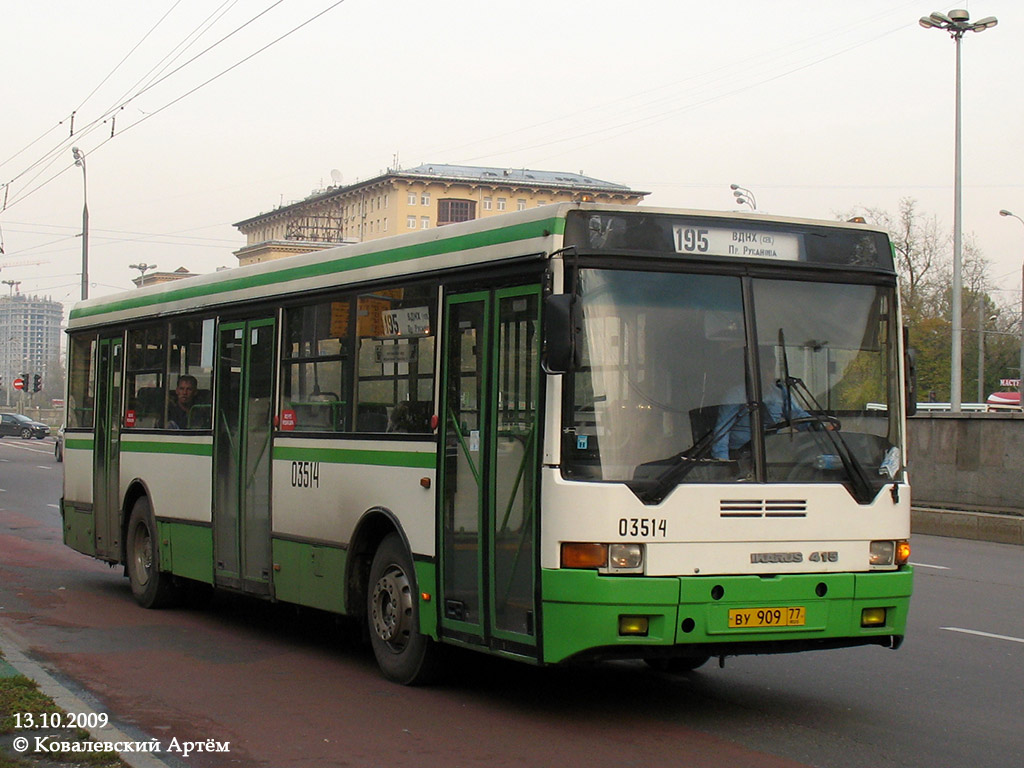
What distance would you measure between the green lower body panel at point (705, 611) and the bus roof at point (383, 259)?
1908 mm

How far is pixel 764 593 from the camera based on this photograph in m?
7.56

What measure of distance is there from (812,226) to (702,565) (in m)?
2.17

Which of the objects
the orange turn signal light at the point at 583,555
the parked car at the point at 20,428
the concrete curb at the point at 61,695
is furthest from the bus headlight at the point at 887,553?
the parked car at the point at 20,428

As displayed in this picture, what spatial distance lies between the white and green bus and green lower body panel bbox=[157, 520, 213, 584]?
8.12ft

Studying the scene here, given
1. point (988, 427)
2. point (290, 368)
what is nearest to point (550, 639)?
point (290, 368)

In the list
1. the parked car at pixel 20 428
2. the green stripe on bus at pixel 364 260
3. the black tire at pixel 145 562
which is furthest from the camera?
the parked car at pixel 20 428

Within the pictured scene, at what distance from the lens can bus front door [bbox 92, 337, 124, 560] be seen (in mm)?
14078

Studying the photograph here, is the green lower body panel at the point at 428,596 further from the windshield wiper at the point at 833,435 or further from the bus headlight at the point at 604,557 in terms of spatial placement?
the windshield wiper at the point at 833,435

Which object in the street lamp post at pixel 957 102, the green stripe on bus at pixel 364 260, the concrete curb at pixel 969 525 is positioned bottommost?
the concrete curb at pixel 969 525

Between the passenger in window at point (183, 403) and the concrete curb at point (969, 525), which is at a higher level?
the passenger in window at point (183, 403)

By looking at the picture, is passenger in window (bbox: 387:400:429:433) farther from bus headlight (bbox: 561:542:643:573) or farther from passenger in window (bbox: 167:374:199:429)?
passenger in window (bbox: 167:374:199:429)

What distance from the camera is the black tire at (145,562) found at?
1306 centimetres

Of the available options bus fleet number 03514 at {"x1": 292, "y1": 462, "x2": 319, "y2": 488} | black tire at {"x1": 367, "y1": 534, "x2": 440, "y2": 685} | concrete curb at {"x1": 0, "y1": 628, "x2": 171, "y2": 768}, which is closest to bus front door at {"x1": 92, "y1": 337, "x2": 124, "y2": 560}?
concrete curb at {"x1": 0, "y1": 628, "x2": 171, "y2": 768}

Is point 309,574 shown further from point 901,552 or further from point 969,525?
point 969,525
